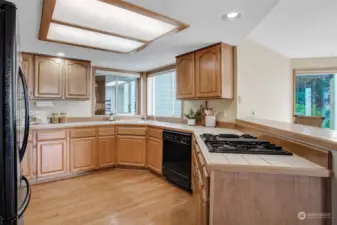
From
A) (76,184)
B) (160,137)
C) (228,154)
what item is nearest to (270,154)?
(228,154)

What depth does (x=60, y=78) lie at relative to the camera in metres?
3.52

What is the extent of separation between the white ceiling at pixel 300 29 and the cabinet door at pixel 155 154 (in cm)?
219

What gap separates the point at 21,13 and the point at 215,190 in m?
2.25

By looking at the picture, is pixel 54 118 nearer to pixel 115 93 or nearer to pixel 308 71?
pixel 115 93

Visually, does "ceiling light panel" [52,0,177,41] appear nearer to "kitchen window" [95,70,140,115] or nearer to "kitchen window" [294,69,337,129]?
"kitchen window" [95,70,140,115]

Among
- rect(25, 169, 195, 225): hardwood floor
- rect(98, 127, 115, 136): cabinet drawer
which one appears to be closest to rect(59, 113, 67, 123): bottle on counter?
rect(98, 127, 115, 136): cabinet drawer

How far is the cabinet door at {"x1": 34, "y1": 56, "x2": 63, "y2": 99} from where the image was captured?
10.9ft

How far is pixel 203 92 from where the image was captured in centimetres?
297

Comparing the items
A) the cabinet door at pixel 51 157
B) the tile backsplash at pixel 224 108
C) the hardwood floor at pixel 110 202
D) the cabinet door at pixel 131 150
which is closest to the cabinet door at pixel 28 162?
the cabinet door at pixel 51 157

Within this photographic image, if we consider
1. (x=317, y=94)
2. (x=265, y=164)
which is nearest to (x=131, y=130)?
(x=265, y=164)

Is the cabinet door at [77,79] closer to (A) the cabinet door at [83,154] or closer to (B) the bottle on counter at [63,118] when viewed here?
(B) the bottle on counter at [63,118]

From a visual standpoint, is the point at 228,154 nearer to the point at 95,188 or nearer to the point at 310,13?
the point at 310,13

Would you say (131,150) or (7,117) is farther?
(131,150)

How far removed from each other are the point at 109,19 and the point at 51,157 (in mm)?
2314
